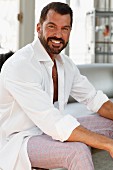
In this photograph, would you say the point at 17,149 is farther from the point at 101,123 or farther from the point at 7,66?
the point at 101,123

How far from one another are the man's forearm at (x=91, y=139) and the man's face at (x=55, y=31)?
449mm

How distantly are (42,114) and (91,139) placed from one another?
0.75ft

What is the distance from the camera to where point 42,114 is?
143 centimetres

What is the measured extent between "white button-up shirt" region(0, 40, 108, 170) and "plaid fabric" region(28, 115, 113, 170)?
3 cm

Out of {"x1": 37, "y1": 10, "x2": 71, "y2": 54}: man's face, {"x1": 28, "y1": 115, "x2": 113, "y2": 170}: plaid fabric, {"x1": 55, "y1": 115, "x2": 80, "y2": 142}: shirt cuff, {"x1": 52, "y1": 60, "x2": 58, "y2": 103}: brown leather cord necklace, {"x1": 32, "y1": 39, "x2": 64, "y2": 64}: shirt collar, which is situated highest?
{"x1": 37, "y1": 10, "x2": 71, "y2": 54}: man's face

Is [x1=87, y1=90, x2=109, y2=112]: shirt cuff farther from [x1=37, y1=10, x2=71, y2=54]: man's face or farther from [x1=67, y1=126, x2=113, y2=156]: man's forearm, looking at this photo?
[x1=67, y1=126, x2=113, y2=156]: man's forearm

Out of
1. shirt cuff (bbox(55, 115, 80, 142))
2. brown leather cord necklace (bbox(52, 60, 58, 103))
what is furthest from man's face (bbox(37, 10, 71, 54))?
shirt cuff (bbox(55, 115, 80, 142))

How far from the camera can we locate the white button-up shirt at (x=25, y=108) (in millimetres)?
1424

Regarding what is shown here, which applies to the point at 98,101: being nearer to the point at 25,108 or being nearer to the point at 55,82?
the point at 55,82

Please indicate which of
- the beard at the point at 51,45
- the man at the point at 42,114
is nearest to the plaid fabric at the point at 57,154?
the man at the point at 42,114

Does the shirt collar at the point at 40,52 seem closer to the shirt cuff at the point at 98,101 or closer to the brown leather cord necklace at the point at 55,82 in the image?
the brown leather cord necklace at the point at 55,82

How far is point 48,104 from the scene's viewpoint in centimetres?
144

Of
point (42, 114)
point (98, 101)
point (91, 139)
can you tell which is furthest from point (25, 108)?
point (98, 101)

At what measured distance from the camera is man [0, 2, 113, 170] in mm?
1393
